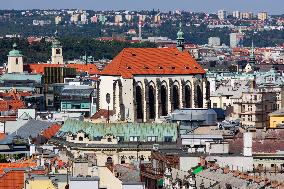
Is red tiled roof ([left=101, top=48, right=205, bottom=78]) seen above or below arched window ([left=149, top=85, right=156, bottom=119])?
above

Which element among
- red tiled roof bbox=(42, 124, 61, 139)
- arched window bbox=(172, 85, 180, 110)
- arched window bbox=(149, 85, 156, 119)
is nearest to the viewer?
red tiled roof bbox=(42, 124, 61, 139)

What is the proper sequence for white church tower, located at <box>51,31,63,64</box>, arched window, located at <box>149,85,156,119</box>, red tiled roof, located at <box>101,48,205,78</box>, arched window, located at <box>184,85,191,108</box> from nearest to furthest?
arched window, located at <box>149,85,156,119</box>
arched window, located at <box>184,85,191,108</box>
red tiled roof, located at <box>101,48,205,78</box>
white church tower, located at <box>51,31,63,64</box>

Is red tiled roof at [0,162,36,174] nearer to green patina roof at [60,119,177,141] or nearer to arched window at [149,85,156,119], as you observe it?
green patina roof at [60,119,177,141]

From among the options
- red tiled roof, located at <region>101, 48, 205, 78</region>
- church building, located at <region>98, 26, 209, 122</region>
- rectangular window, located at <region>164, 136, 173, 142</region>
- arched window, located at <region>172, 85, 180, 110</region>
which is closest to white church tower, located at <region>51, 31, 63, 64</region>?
red tiled roof, located at <region>101, 48, 205, 78</region>

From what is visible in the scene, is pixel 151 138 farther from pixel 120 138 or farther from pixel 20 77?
pixel 20 77

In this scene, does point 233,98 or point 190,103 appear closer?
point 190,103

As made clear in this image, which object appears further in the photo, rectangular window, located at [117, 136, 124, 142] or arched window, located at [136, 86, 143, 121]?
arched window, located at [136, 86, 143, 121]

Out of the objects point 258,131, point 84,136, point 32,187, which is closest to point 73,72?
point 84,136

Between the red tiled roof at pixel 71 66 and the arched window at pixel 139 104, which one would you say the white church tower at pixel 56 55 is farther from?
the arched window at pixel 139 104

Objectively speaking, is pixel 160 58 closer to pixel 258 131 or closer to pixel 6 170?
pixel 258 131
